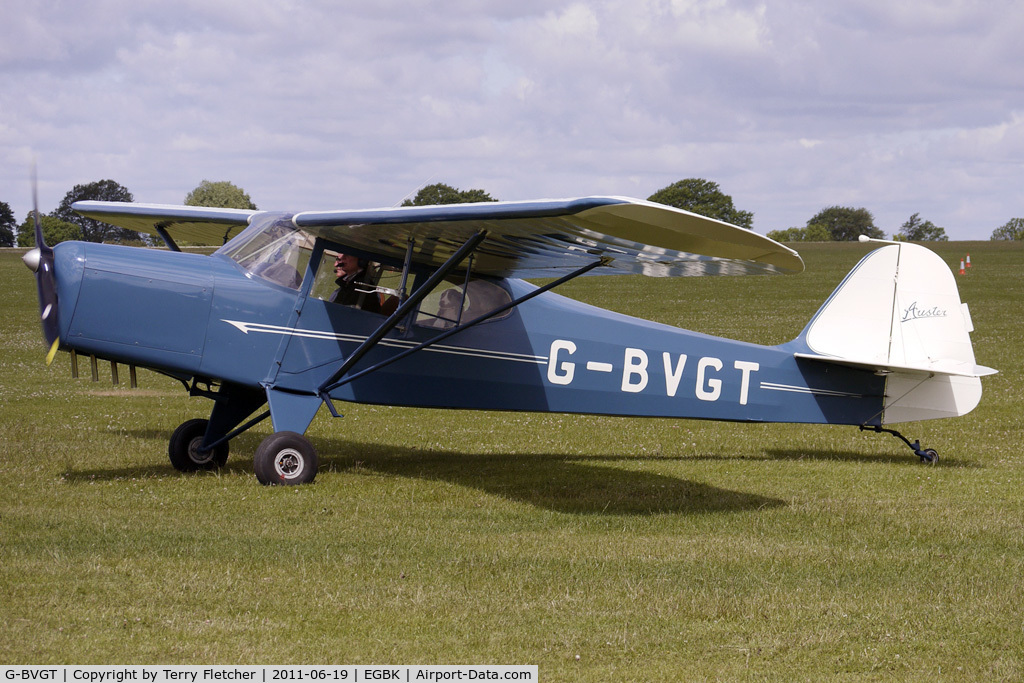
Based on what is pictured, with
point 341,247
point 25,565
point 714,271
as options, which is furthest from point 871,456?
point 25,565

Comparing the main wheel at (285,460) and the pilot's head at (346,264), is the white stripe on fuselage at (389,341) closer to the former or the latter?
the pilot's head at (346,264)

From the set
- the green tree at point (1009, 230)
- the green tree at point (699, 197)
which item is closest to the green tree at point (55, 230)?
the green tree at point (699, 197)

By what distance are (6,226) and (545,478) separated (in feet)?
357

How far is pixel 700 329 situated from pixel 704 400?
18314 millimetres

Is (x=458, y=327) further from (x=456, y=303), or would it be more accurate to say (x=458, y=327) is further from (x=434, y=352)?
(x=434, y=352)

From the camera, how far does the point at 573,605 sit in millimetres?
5594

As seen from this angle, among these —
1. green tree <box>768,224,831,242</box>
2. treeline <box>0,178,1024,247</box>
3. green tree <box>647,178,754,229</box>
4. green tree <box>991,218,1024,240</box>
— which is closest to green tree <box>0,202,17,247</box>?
treeline <box>0,178,1024,247</box>

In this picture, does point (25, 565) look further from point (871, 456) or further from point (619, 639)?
point (871, 456)

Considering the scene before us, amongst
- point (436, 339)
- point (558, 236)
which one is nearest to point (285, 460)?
point (436, 339)

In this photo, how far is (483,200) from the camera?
79.3 meters

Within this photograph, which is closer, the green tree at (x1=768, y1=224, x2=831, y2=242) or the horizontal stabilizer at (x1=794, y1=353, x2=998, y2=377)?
the horizontal stabilizer at (x1=794, y1=353, x2=998, y2=377)

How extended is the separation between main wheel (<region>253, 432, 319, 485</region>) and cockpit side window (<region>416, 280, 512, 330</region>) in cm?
165

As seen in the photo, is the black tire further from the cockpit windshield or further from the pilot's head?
the pilot's head

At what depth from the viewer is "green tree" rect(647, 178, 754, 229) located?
117 metres
